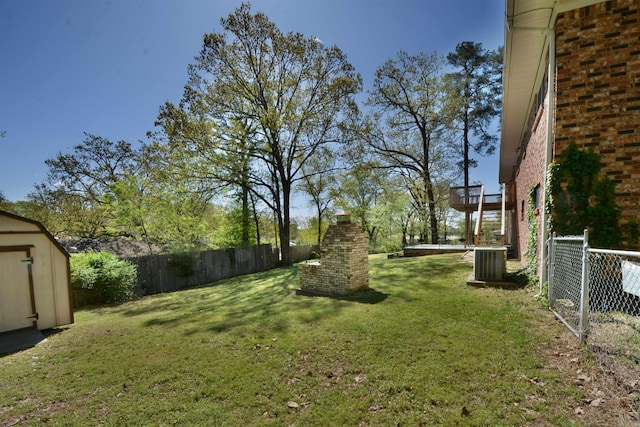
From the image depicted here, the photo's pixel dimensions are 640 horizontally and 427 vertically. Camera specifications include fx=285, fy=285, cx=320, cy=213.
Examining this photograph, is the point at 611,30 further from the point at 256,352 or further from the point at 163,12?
the point at 163,12

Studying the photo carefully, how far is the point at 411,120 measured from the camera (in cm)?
2008

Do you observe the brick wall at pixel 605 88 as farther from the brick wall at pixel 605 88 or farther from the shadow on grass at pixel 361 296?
the shadow on grass at pixel 361 296

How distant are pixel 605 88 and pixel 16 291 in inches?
440

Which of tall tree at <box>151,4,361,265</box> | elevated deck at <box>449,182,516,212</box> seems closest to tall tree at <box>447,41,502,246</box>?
elevated deck at <box>449,182,516,212</box>

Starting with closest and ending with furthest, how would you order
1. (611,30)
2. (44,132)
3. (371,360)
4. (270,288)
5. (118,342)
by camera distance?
(371,360)
(611,30)
(118,342)
(270,288)
(44,132)

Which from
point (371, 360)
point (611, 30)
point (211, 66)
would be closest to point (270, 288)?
point (371, 360)

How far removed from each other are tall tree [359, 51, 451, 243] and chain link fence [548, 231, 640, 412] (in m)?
14.9

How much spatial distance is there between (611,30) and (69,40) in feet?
46.5

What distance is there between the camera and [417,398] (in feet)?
8.98

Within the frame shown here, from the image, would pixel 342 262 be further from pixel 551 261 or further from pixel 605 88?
pixel 605 88

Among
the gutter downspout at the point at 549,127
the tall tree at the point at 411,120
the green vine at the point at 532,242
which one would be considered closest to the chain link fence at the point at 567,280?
the gutter downspout at the point at 549,127

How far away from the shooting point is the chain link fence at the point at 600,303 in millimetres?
2863

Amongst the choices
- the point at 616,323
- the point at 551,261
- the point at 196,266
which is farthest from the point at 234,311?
the point at 196,266

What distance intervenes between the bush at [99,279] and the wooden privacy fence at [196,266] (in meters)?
1.68
